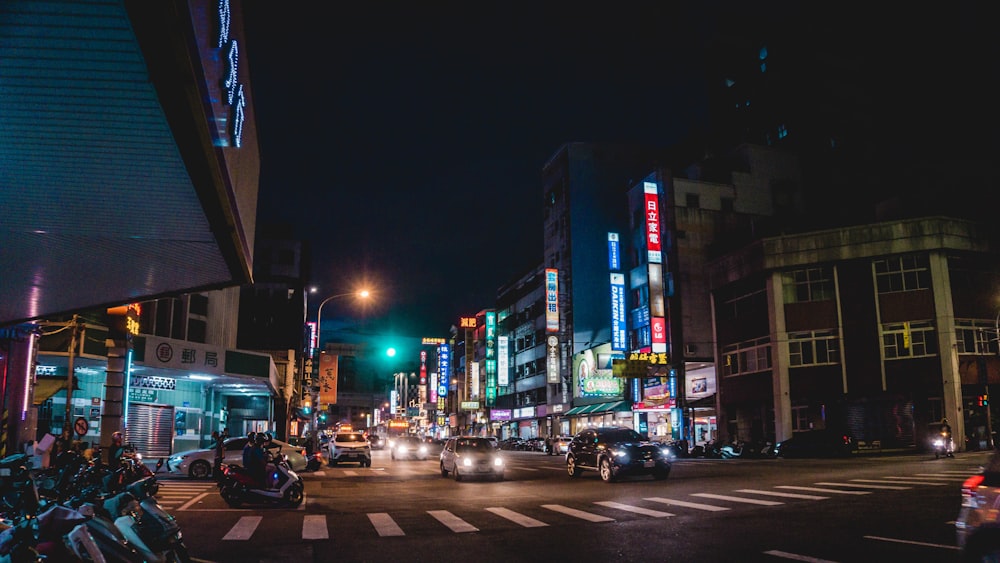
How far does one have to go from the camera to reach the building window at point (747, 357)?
48281 millimetres

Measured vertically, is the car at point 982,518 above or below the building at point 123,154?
below

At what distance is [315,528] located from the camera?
13.0 metres

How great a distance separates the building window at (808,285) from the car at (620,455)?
26.4 metres

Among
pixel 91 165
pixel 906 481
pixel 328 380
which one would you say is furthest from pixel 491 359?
pixel 91 165

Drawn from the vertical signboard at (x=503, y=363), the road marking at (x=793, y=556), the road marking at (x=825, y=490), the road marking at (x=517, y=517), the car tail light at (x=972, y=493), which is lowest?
the road marking at (x=517, y=517)

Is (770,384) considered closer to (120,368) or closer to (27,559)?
(120,368)

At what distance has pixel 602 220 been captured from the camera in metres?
74.5

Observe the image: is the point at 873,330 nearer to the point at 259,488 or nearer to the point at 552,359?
the point at 552,359

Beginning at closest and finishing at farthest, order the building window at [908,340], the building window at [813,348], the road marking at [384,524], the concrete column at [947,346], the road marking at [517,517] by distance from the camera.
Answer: the road marking at [384,524] < the road marking at [517,517] < the concrete column at [947,346] < the building window at [908,340] < the building window at [813,348]

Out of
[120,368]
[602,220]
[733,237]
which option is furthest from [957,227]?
[120,368]

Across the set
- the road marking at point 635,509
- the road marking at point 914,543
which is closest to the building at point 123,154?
the road marking at point 635,509

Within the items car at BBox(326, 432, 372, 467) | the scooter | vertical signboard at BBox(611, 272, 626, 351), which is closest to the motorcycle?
car at BBox(326, 432, 372, 467)

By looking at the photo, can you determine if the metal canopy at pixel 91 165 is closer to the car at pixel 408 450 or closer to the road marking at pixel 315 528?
the road marking at pixel 315 528

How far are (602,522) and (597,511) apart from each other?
1.90 meters
